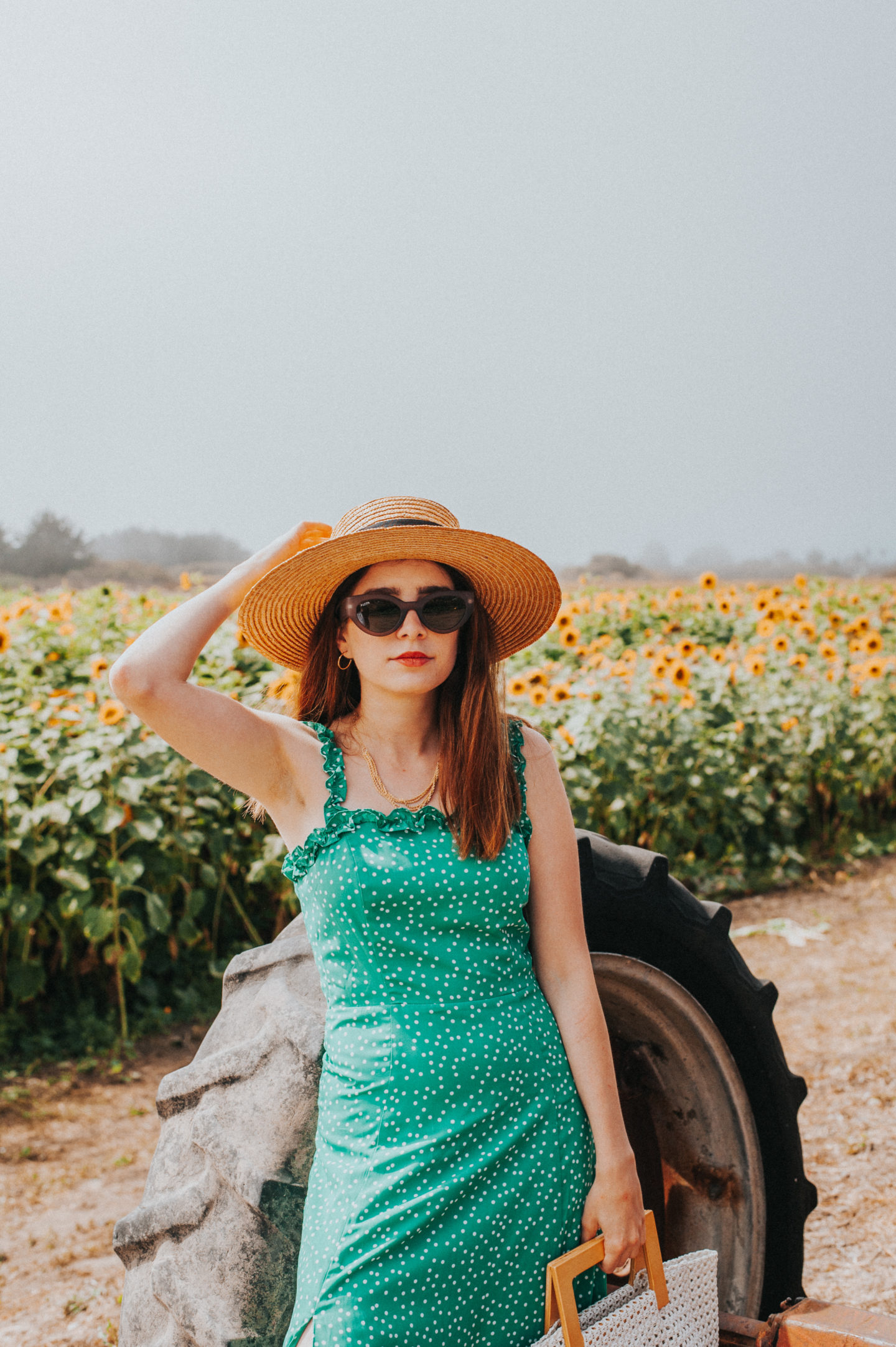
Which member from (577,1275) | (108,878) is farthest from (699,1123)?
(108,878)

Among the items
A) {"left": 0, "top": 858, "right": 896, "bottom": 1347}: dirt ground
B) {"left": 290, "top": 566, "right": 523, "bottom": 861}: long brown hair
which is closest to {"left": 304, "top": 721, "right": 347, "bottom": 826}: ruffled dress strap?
{"left": 290, "top": 566, "right": 523, "bottom": 861}: long brown hair

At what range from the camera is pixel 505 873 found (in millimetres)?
1646

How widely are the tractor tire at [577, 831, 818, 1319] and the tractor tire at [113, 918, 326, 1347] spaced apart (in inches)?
24.4

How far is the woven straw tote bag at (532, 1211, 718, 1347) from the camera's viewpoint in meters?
1.43

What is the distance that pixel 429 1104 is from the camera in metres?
1.52

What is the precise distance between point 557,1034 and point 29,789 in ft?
9.48

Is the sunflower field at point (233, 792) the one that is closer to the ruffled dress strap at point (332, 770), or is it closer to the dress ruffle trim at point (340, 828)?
the ruffled dress strap at point (332, 770)

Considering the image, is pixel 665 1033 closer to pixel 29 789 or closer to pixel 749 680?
pixel 29 789

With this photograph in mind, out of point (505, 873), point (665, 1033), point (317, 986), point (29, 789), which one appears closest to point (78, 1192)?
point (29, 789)

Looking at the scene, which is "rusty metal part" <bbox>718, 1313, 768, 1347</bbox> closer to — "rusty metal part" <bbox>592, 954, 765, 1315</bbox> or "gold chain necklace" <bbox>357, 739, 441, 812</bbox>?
"rusty metal part" <bbox>592, 954, 765, 1315</bbox>

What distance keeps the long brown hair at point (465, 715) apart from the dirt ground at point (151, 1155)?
1658mm

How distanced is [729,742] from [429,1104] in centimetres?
499

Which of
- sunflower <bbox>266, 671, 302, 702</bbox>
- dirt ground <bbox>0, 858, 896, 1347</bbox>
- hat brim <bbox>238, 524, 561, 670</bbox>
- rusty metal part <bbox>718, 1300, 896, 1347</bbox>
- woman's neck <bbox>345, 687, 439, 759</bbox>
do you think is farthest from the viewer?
dirt ground <bbox>0, 858, 896, 1347</bbox>

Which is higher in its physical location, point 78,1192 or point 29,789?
point 29,789
